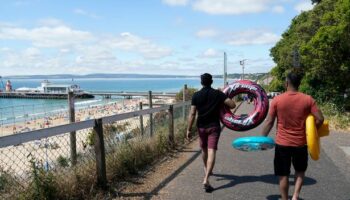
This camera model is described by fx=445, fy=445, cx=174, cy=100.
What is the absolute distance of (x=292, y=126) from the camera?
554cm

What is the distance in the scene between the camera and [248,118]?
780 cm

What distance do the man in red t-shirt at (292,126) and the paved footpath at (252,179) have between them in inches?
36.0

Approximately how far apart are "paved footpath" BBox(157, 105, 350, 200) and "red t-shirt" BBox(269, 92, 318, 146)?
49.2 inches

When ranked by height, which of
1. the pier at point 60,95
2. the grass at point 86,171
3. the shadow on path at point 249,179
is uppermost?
the grass at point 86,171

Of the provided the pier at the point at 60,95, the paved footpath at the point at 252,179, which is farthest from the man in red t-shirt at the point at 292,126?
the pier at the point at 60,95

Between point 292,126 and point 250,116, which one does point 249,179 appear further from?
point 292,126

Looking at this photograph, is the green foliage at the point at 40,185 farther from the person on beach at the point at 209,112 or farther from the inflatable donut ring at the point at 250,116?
the inflatable donut ring at the point at 250,116

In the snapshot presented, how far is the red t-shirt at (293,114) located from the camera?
18.0 ft

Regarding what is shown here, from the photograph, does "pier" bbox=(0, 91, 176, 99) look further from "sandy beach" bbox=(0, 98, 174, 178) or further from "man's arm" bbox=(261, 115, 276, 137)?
"man's arm" bbox=(261, 115, 276, 137)

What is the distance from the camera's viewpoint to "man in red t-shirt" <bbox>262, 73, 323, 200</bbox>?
18.0ft

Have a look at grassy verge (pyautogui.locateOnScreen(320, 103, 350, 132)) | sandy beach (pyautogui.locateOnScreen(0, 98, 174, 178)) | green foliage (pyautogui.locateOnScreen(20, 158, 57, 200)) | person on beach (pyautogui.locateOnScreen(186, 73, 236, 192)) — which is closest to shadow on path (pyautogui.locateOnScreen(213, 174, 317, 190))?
person on beach (pyautogui.locateOnScreen(186, 73, 236, 192))

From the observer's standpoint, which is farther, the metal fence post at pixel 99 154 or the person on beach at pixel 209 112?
the person on beach at pixel 209 112

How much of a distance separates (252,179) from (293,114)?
8.09ft

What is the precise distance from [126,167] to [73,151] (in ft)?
4.02
